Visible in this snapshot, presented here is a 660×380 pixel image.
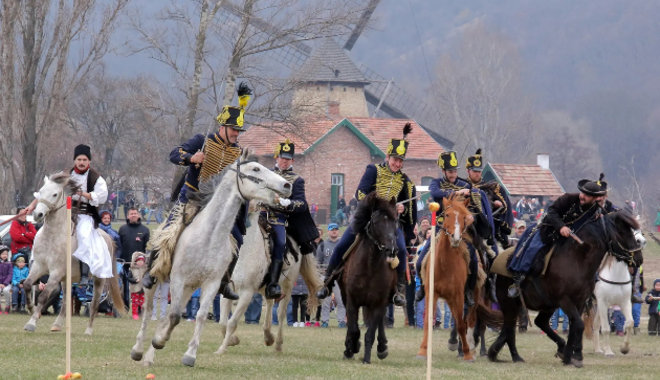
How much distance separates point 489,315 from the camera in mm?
18062

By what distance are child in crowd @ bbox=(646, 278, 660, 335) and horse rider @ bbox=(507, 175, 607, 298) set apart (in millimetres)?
9749

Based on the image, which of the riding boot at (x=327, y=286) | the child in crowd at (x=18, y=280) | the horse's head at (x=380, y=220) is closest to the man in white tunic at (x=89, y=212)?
the riding boot at (x=327, y=286)

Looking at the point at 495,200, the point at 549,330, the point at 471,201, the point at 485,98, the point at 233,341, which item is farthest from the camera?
the point at 485,98

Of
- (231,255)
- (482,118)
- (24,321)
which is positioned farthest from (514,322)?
(482,118)

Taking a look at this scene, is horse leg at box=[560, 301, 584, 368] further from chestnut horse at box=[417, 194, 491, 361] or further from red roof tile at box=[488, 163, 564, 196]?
red roof tile at box=[488, 163, 564, 196]

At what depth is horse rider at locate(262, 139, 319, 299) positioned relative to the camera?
1681 cm

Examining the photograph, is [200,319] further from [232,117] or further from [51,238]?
[51,238]

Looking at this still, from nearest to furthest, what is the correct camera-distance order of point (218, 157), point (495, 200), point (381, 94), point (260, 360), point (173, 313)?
point (173, 313)
point (218, 157)
point (260, 360)
point (495, 200)
point (381, 94)

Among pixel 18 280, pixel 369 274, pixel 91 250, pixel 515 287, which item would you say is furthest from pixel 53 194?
pixel 18 280

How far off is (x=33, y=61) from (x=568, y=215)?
23.3 metres

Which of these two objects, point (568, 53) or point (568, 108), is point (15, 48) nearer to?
point (568, 108)

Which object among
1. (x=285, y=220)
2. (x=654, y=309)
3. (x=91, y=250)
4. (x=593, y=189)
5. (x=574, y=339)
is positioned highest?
(x=593, y=189)

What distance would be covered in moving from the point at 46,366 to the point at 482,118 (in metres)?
99.2

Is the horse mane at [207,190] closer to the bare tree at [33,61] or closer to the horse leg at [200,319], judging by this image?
the horse leg at [200,319]
